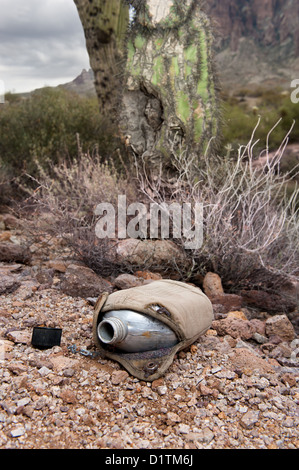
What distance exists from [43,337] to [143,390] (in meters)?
0.75

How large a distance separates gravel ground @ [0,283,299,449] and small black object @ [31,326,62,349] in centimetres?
5

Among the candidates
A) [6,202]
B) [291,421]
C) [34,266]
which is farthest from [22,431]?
[6,202]

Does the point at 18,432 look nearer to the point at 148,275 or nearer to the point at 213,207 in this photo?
the point at 148,275

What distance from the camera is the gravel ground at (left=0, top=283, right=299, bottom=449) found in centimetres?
221

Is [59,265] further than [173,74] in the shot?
No

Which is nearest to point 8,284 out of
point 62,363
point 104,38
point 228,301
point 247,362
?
point 62,363

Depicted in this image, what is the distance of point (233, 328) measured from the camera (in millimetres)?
3502

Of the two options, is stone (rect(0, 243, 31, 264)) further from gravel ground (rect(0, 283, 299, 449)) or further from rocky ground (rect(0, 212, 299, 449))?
gravel ground (rect(0, 283, 299, 449))

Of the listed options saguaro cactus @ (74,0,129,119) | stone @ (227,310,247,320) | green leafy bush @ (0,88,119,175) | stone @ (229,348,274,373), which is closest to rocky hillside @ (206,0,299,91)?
saguaro cactus @ (74,0,129,119)

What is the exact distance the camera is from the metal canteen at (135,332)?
2697mm
